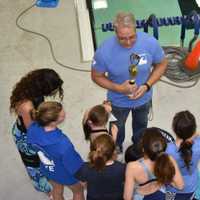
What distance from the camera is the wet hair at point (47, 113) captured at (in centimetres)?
299

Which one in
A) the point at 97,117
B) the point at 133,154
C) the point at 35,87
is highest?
the point at 35,87

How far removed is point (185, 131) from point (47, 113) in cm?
98

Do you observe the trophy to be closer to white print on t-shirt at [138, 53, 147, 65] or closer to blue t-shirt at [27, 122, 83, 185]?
white print on t-shirt at [138, 53, 147, 65]

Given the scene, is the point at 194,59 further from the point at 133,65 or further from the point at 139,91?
the point at 133,65

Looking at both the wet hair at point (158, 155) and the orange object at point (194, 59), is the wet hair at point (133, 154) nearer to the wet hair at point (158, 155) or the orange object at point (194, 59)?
the wet hair at point (158, 155)

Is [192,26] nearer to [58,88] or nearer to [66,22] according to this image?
[66,22]

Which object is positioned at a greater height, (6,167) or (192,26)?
(192,26)

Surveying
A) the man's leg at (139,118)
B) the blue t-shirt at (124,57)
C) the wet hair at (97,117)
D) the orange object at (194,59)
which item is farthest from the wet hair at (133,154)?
the orange object at (194,59)

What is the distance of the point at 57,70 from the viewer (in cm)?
549

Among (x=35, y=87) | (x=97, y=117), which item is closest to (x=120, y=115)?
(x=97, y=117)

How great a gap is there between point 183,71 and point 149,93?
1.65 meters

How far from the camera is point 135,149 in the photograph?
3570 millimetres

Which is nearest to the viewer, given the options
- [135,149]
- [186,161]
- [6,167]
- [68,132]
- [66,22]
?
[186,161]

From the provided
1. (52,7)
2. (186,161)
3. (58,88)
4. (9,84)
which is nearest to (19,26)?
(52,7)
